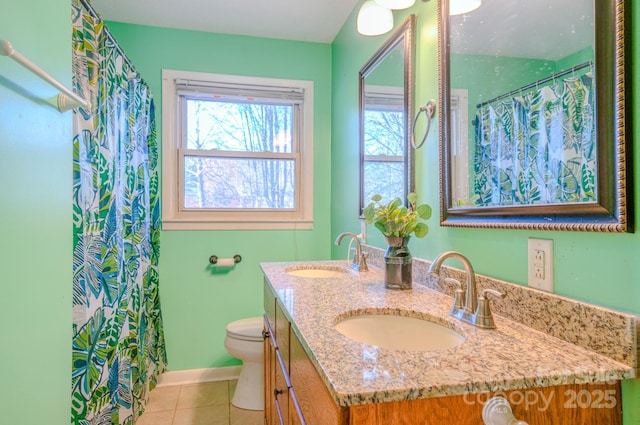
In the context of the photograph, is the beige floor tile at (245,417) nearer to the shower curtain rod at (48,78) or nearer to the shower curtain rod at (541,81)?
the shower curtain rod at (48,78)

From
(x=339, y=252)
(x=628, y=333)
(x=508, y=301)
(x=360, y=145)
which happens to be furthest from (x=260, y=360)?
(x=628, y=333)

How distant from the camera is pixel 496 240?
988 mm

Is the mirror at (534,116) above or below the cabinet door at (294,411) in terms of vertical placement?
above

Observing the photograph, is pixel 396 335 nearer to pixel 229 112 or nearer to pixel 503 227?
pixel 503 227

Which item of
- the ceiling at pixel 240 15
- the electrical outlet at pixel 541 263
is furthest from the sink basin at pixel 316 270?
the ceiling at pixel 240 15

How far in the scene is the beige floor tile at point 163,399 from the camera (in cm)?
207

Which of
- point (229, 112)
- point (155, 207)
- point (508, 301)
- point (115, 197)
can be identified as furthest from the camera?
point (229, 112)

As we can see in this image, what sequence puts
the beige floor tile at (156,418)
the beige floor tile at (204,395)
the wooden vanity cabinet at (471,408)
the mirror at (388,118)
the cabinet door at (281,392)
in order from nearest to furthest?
the wooden vanity cabinet at (471,408)
the cabinet door at (281,392)
the mirror at (388,118)
the beige floor tile at (156,418)
the beige floor tile at (204,395)

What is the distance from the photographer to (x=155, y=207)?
88.7 inches

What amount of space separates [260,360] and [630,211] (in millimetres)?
1882

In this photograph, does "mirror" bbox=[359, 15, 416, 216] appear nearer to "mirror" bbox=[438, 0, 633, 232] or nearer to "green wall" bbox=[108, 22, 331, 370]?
"mirror" bbox=[438, 0, 633, 232]

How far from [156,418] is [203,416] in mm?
255

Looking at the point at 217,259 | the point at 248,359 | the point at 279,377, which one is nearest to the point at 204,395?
the point at 248,359

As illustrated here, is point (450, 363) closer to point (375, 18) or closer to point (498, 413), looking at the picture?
point (498, 413)
